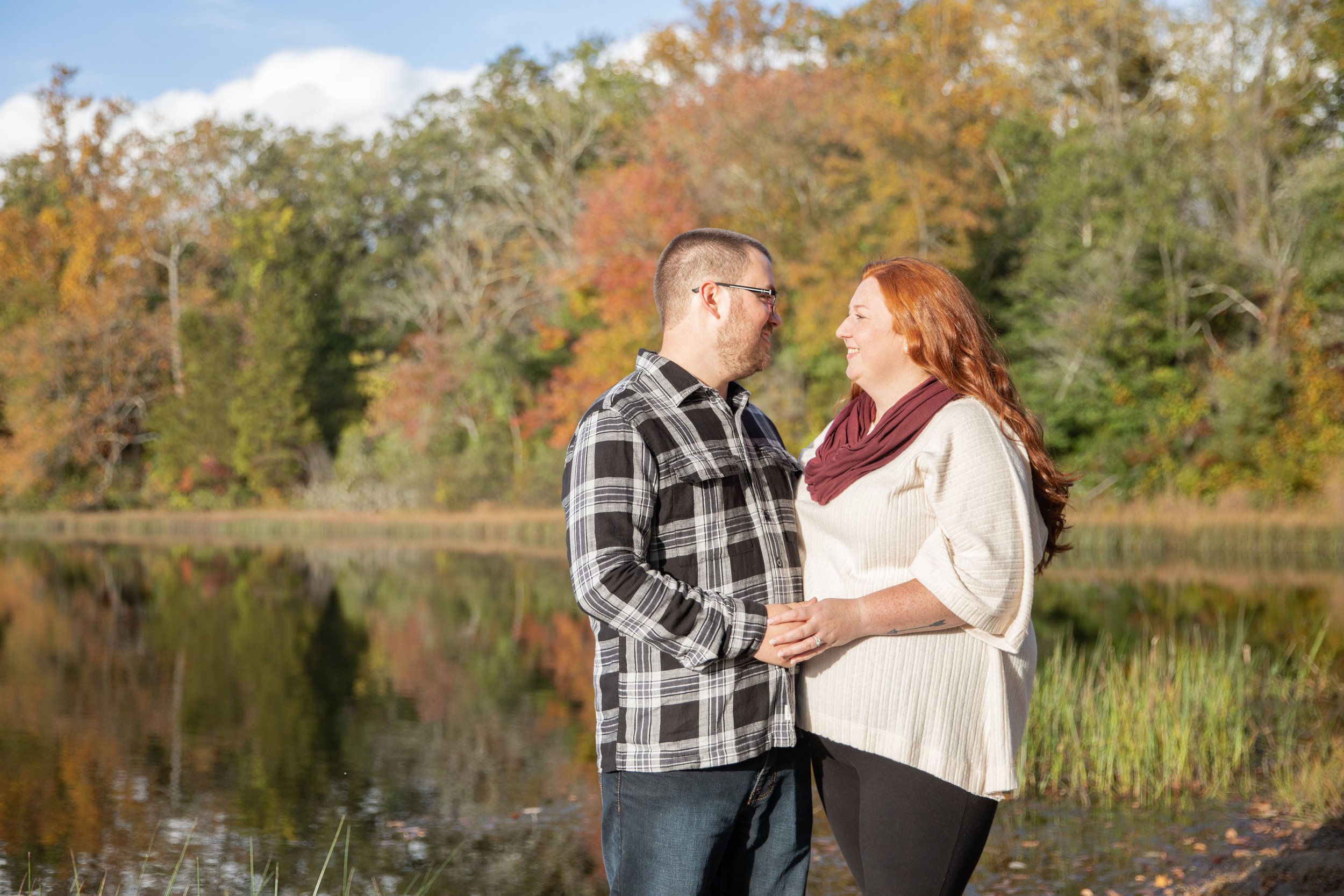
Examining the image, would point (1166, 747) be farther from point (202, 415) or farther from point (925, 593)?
point (202, 415)

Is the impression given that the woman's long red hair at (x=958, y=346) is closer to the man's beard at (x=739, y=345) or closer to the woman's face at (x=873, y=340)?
the woman's face at (x=873, y=340)

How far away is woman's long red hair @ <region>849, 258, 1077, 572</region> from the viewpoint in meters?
2.25

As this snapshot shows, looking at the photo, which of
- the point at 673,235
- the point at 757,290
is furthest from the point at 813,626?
the point at 673,235

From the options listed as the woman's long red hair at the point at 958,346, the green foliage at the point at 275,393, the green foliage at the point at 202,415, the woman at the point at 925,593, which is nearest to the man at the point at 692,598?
the woman at the point at 925,593

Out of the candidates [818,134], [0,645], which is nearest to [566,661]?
[0,645]

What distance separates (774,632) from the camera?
7.18 ft

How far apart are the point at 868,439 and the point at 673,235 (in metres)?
19.2

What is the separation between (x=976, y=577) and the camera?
2.15 m

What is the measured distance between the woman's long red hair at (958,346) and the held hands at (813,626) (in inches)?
15.8

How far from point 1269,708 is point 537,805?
405cm

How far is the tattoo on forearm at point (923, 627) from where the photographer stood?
7.22 feet

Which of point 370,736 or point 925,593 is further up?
point 925,593

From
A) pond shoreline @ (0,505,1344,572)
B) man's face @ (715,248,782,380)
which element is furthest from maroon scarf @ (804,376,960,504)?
pond shoreline @ (0,505,1344,572)

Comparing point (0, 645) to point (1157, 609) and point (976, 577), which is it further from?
point (976, 577)
